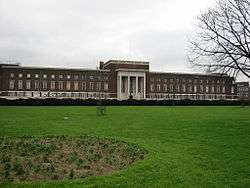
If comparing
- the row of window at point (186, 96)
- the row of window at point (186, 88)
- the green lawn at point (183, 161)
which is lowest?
the green lawn at point (183, 161)

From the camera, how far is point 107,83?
326 ft

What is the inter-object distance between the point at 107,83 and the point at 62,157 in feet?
291

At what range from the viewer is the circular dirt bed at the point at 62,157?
9086 millimetres

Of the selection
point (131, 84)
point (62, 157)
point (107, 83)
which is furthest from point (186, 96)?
point (62, 157)

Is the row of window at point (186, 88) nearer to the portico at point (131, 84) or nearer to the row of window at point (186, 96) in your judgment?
the row of window at point (186, 96)

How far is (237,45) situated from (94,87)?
77.8 meters

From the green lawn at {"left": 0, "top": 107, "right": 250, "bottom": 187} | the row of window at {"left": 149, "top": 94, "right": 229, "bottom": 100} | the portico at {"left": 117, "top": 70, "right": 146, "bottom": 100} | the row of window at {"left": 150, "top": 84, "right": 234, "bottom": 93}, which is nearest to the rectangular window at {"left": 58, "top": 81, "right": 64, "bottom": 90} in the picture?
the portico at {"left": 117, "top": 70, "right": 146, "bottom": 100}

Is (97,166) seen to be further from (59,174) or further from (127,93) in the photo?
(127,93)

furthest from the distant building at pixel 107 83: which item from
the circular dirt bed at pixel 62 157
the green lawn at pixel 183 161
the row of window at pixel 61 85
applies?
the circular dirt bed at pixel 62 157

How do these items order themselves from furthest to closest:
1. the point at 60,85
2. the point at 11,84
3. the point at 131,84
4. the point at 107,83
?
1. the point at 131,84
2. the point at 107,83
3. the point at 60,85
4. the point at 11,84

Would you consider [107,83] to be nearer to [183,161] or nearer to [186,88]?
[186,88]

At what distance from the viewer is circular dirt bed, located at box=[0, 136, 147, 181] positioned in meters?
9.09

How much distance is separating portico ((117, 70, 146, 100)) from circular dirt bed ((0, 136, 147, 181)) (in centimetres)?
8510

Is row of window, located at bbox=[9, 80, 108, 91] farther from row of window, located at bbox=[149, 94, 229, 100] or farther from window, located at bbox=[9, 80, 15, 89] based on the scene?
row of window, located at bbox=[149, 94, 229, 100]
